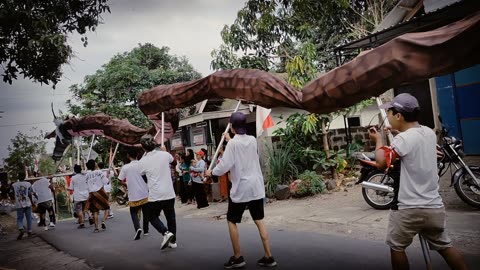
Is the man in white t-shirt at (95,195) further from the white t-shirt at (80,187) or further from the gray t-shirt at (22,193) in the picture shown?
the gray t-shirt at (22,193)

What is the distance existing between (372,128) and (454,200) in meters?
4.60

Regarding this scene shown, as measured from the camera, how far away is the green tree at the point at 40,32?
5.05 meters

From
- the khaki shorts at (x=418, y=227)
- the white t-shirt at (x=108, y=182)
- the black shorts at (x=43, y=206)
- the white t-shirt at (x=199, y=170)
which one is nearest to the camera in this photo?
the khaki shorts at (x=418, y=227)

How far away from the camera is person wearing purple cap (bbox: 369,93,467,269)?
8.96ft

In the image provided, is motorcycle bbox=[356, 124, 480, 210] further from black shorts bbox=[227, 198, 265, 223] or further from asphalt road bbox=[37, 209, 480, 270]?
black shorts bbox=[227, 198, 265, 223]

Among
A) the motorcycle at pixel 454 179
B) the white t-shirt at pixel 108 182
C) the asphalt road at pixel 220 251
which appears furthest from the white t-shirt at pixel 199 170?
the motorcycle at pixel 454 179

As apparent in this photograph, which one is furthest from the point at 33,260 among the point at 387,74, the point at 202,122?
the point at 202,122

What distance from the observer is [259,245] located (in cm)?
536

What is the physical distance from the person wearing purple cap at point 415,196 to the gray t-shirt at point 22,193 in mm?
8757

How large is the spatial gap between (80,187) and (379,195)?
23.1 ft

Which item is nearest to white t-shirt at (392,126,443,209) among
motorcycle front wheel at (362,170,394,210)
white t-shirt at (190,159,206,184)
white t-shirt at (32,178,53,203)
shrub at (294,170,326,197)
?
motorcycle front wheel at (362,170,394,210)

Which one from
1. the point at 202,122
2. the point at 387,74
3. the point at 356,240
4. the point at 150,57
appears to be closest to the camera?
the point at 387,74

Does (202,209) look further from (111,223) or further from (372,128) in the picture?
(372,128)

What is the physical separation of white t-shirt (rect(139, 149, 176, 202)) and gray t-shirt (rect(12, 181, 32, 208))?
482cm
